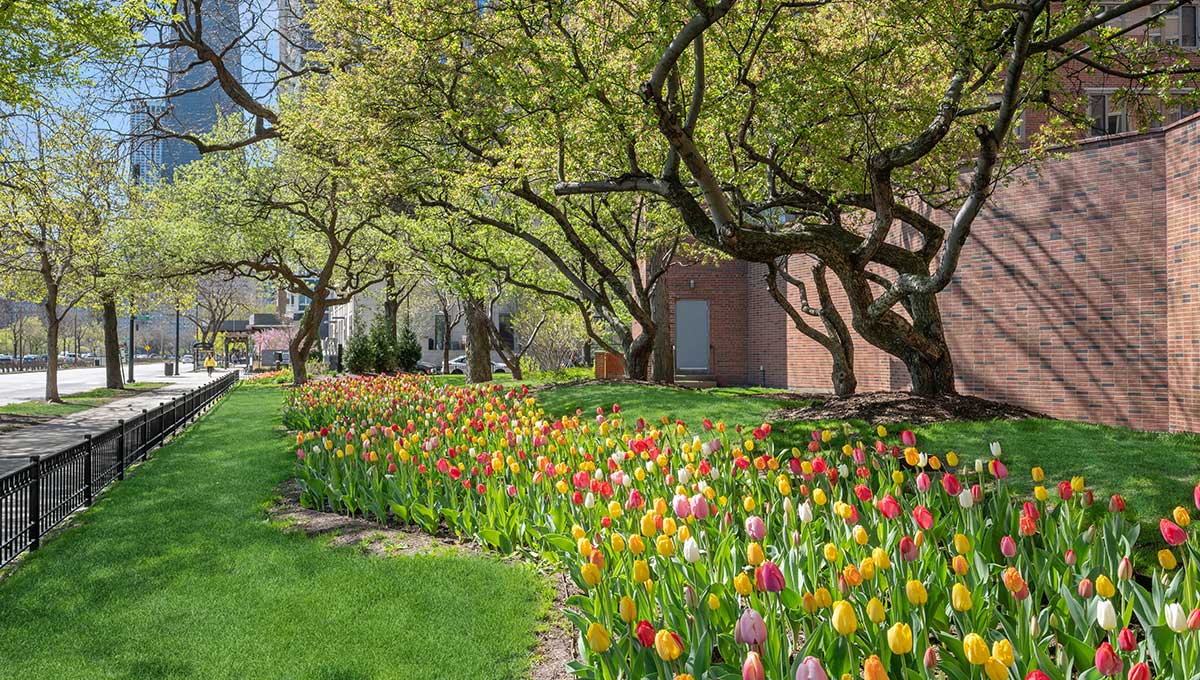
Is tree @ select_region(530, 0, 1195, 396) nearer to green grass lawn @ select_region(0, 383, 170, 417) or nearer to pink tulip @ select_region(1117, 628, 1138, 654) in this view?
pink tulip @ select_region(1117, 628, 1138, 654)

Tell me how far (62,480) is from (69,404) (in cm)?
2017

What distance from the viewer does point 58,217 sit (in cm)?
2127

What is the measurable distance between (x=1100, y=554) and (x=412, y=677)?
367 centimetres

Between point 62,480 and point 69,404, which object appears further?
point 69,404

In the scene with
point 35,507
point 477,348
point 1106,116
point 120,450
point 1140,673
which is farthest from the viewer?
point 1106,116

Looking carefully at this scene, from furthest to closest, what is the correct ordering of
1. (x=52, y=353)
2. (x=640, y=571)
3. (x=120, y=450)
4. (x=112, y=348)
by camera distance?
(x=112, y=348), (x=52, y=353), (x=120, y=450), (x=640, y=571)

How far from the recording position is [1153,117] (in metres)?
10.9

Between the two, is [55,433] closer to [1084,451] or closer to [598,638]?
[598,638]

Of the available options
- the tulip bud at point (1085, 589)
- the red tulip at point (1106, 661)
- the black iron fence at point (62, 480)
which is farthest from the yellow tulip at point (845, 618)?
the black iron fence at point (62, 480)

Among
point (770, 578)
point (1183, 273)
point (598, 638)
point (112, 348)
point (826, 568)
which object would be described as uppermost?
Result: point (1183, 273)

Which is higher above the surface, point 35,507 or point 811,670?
point 811,670

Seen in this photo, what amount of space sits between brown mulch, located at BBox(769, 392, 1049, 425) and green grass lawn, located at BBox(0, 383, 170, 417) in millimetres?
20418

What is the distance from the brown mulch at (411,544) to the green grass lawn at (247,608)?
0.36ft

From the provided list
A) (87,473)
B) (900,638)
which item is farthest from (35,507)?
(900,638)
